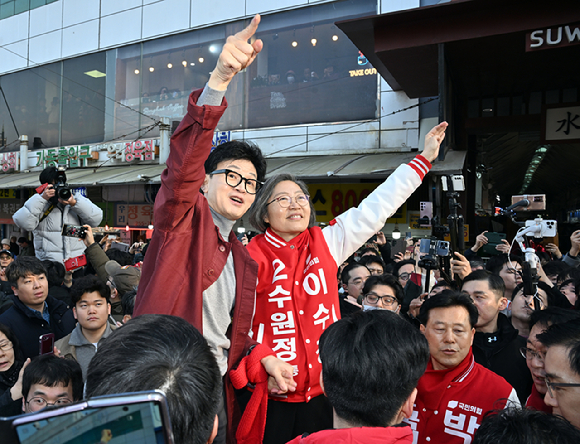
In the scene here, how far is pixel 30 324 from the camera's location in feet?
11.9

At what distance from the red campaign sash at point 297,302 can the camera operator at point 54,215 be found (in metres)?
3.02

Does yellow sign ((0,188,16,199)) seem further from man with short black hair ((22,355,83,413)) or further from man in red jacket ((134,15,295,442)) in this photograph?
man in red jacket ((134,15,295,442))

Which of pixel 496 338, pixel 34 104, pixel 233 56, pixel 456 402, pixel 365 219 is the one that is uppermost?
pixel 34 104

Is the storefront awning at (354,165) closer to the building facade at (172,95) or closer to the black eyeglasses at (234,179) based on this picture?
the building facade at (172,95)

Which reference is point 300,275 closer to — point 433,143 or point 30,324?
point 433,143

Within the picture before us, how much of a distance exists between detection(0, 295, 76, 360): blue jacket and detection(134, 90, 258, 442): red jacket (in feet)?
7.85

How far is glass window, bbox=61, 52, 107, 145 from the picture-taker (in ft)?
42.9

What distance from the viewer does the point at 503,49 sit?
21.3 ft

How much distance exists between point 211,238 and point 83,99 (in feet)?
44.1

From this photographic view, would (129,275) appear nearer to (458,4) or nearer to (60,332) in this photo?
(60,332)

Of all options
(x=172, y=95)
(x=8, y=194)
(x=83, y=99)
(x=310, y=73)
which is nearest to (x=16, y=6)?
(x=83, y=99)

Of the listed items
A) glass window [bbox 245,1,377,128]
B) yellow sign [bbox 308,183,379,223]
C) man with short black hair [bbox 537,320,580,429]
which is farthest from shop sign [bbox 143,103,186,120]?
man with short black hair [bbox 537,320,580,429]

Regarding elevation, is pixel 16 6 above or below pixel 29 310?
above

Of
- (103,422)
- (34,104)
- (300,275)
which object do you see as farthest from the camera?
(34,104)
